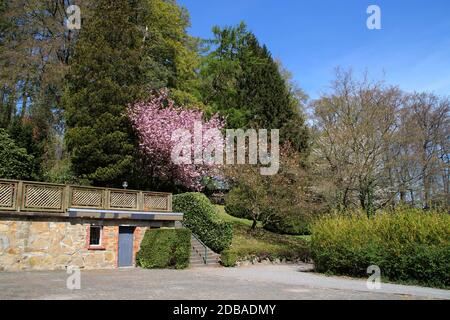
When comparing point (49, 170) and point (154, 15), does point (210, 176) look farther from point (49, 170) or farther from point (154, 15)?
point (154, 15)

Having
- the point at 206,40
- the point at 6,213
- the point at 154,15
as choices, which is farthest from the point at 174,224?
the point at 206,40

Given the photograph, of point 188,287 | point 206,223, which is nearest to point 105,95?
point 206,223

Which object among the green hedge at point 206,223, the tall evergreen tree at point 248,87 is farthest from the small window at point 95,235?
the tall evergreen tree at point 248,87

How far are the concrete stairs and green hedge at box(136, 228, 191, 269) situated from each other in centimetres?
145

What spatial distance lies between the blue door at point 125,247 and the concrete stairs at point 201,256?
9.78 ft

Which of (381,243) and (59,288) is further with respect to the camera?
(381,243)

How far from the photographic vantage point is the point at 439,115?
37219mm

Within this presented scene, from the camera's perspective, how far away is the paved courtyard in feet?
38.2

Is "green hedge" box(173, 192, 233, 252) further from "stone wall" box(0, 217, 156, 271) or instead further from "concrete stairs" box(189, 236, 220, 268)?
"stone wall" box(0, 217, 156, 271)

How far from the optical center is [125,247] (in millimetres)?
20516

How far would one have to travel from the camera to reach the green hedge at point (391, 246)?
599 inches

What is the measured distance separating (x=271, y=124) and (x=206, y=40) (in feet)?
40.9

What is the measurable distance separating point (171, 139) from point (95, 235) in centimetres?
1162

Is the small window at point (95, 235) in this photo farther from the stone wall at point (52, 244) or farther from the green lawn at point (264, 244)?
the green lawn at point (264, 244)
